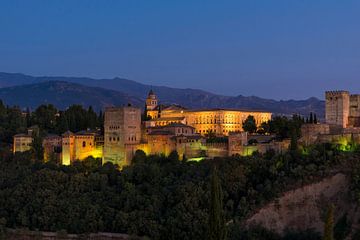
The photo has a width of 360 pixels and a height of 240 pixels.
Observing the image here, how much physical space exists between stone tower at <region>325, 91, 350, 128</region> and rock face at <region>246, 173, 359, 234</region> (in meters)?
11.1

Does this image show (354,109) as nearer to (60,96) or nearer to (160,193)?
(160,193)

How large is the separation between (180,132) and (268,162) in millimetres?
12510

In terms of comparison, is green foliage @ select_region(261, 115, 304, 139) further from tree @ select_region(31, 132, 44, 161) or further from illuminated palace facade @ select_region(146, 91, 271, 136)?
tree @ select_region(31, 132, 44, 161)

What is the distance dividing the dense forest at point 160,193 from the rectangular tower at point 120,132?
6.36ft

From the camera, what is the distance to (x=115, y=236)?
31.2m

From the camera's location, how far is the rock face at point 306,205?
3036cm

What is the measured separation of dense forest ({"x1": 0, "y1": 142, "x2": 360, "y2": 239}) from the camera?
98.8ft

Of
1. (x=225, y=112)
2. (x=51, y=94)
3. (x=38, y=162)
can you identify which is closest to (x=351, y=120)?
(x=225, y=112)

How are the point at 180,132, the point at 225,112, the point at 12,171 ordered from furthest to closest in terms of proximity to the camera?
the point at 225,112, the point at 180,132, the point at 12,171

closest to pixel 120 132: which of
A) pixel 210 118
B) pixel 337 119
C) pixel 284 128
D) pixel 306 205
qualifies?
pixel 284 128

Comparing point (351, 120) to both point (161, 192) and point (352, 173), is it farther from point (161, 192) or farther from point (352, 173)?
point (161, 192)

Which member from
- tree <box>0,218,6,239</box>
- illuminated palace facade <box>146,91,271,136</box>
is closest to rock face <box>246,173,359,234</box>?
tree <box>0,218,6,239</box>

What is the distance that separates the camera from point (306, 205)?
30.7 meters

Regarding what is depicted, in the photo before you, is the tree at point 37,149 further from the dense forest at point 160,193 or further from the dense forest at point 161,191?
the dense forest at point 160,193
